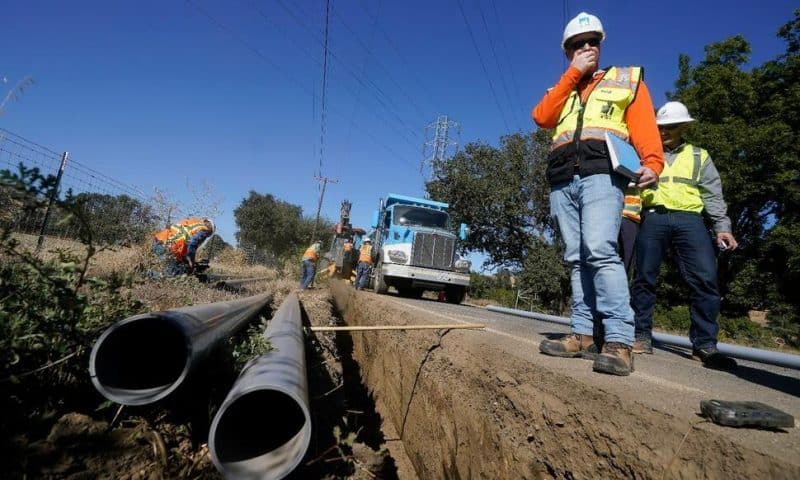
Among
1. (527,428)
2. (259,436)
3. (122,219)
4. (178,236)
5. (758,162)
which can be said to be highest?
(758,162)

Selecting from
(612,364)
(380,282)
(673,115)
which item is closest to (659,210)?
(673,115)

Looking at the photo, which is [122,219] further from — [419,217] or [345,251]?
[345,251]

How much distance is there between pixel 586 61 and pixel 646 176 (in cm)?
76

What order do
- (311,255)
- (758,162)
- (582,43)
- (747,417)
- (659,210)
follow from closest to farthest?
(747,417), (582,43), (659,210), (311,255), (758,162)

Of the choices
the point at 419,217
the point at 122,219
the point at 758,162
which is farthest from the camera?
the point at 758,162

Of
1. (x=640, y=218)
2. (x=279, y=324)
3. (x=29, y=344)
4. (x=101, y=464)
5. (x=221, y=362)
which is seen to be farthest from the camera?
(x=640, y=218)

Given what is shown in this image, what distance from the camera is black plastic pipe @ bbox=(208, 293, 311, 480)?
4.51ft

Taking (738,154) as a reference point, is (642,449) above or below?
below

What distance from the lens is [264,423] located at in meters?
1.72

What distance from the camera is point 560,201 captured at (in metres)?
2.67

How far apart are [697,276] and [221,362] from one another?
10.3ft

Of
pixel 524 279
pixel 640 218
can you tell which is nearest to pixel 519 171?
pixel 524 279

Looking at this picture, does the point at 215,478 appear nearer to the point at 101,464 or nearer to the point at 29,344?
the point at 101,464

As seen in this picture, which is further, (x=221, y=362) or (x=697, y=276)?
(x=697, y=276)
